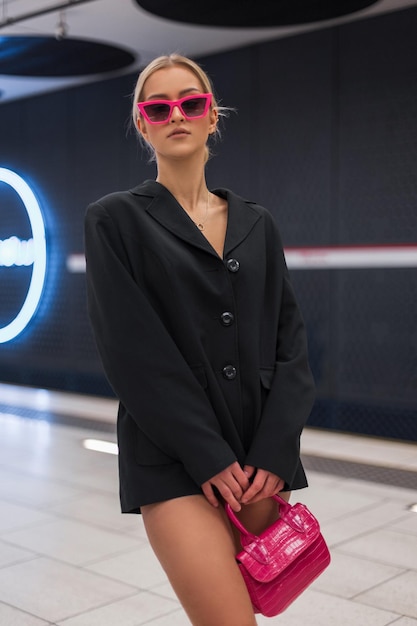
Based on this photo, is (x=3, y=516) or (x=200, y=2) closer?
(x=3, y=516)

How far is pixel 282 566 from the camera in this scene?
1460 mm

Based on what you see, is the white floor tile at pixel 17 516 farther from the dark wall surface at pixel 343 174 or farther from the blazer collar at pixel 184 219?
the dark wall surface at pixel 343 174

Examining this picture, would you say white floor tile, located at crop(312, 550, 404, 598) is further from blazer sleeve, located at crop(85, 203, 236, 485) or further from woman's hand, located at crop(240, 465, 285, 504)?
blazer sleeve, located at crop(85, 203, 236, 485)

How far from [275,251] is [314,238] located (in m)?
4.92

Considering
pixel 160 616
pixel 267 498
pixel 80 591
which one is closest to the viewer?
pixel 267 498

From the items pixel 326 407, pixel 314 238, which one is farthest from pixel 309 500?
pixel 314 238

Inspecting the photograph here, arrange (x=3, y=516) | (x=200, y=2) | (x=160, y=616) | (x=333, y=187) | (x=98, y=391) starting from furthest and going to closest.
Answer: (x=98, y=391), (x=333, y=187), (x=200, y=2), (x=3, y=516), (x=160, y=616)

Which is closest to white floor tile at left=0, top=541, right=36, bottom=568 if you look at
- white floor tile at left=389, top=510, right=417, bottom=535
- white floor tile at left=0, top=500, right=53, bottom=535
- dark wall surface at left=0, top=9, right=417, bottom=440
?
white floor tile at left=0, top=500, right=53, bottom=535

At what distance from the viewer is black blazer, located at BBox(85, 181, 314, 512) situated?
144cm

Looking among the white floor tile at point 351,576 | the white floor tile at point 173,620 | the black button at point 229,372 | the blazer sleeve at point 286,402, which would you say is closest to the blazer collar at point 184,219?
the blazer sleeve at point 286,402

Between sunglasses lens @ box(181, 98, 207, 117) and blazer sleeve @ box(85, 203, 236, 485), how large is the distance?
0.28 metres

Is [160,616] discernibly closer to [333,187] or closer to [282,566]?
[282,566]

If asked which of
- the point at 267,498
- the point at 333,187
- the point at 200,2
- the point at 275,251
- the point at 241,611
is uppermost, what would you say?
the point at 200,2

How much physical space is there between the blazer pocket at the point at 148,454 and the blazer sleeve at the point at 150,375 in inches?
0.4
